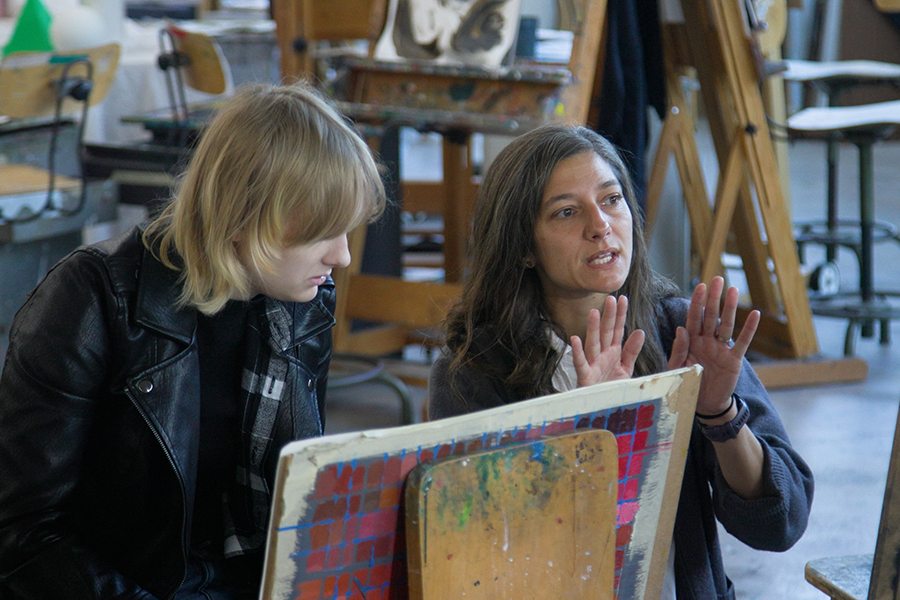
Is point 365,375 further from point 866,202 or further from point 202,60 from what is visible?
point 866,202

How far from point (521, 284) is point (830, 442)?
6.14ft

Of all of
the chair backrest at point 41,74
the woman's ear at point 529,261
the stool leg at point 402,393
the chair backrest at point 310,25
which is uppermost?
the chair backrest at point 310,25

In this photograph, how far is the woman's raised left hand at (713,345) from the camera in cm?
110

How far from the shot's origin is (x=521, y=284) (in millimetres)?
1353

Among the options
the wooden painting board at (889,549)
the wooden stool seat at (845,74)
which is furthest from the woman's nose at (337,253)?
the wooden stool seat at (845,74)

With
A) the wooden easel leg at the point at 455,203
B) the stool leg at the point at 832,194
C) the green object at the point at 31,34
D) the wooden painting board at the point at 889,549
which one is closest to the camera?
the wooden painting board at the point at 889,549

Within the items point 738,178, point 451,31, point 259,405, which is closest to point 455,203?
point 451,31

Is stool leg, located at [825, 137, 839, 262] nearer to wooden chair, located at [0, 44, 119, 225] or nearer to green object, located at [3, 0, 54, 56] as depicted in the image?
wooden chair, located at [0, 44, 119, 225]

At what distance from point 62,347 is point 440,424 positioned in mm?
545

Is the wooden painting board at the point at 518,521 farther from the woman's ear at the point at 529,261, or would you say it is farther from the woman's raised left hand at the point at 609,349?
the woman's ear at the point at 529,261

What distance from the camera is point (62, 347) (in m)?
1.05

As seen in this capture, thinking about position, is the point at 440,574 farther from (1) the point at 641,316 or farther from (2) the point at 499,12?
(2) the point at 499,12

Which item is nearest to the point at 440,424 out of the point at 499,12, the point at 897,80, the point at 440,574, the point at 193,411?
the point at 440,574

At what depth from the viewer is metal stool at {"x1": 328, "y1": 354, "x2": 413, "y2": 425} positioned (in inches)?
116
